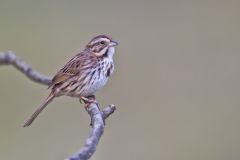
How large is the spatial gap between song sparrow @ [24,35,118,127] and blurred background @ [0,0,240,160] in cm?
352

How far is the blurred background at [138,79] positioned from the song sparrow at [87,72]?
352 cm

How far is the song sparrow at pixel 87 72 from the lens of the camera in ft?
19.1

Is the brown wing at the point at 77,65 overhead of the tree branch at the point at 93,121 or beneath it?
overhead

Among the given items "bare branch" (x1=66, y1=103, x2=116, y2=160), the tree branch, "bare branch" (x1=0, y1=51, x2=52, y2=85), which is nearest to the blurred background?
"bare branch" (x1=66, y1=103, x2=116, y2=160)

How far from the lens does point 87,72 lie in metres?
5.95

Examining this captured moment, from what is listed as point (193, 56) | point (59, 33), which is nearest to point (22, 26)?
point (59, 33)

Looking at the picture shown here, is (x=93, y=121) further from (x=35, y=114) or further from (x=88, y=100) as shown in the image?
(x=35, y=114)

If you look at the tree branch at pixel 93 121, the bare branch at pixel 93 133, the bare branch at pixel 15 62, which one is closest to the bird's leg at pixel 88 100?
the bare branch at pixel 93 133

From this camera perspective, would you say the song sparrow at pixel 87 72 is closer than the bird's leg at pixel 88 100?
No

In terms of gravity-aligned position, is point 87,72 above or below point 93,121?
above

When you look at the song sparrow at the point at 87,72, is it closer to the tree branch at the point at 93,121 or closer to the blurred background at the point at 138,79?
the tree branch at the point at 93,121

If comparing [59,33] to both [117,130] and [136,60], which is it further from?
[117,130]

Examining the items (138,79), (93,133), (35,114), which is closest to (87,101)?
(35,114)

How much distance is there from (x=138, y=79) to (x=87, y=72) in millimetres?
5946
